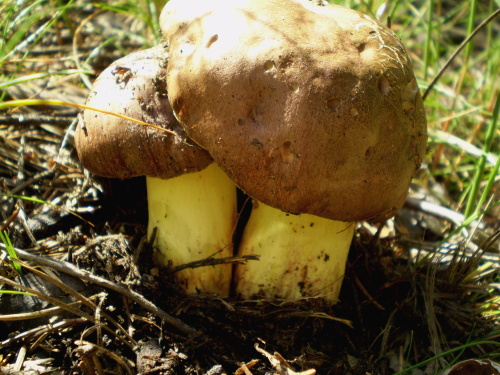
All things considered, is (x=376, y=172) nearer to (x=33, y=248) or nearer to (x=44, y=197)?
(x=33, y=248)

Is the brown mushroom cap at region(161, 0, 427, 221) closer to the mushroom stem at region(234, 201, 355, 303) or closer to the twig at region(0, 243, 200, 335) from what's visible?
the mushroom stem at region(234, 201, 355, 303)

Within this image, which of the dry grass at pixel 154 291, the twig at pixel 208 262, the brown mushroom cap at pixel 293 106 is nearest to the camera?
the brown mushroom cap at pixel 293 106

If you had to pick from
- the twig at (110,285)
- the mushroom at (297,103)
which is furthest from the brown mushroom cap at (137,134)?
the twig at (110,285)

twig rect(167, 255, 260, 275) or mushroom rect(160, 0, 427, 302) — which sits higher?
mushroom rect(160, 0, 427, 302)

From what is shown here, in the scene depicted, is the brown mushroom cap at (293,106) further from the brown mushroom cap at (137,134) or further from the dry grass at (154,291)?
the dry grass at (154,291)

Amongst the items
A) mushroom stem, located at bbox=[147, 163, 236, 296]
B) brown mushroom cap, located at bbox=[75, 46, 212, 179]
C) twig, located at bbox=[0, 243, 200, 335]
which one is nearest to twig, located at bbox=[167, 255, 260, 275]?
mushroom stem, located at bbox=[147, 163, 236, 296]
